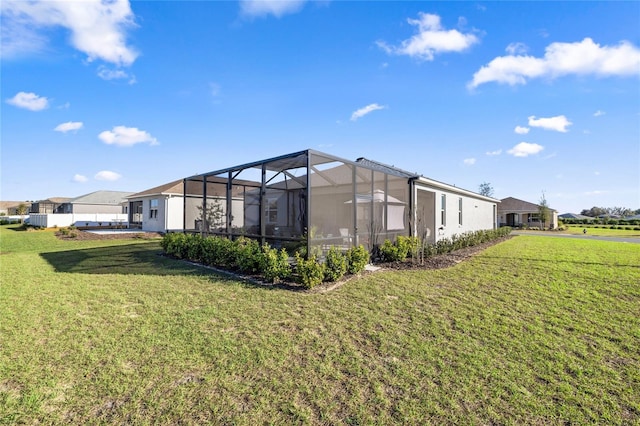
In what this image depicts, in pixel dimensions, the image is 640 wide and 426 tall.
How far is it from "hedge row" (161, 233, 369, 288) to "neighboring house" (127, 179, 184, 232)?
1110 centimetres

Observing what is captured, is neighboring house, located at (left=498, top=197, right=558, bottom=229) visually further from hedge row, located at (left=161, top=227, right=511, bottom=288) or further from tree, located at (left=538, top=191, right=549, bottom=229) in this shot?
hedge row, located at (left=161, top=227, right=511, bottom=288)

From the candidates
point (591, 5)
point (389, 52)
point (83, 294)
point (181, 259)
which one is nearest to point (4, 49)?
point (181, 259)

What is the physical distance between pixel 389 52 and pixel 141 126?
11301 millimetres

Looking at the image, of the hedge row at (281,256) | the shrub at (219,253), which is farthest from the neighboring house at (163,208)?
the shrub at (219,253)

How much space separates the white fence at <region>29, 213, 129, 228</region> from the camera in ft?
82.8

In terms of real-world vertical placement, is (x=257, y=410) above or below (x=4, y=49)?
Result: below

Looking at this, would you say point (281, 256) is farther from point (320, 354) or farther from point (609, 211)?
point (609, 211)

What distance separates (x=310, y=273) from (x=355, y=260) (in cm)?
158

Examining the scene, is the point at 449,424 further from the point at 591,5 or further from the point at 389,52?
the point at 591,5

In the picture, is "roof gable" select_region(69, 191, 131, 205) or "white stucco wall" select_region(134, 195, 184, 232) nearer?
"white stucco wall" select_region(134, 195, 184, 232)

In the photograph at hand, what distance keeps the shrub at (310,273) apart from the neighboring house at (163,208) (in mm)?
15909

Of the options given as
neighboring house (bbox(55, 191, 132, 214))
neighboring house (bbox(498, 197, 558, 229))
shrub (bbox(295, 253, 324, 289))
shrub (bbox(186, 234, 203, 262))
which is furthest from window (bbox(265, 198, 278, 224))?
neighboring house (bbox(498, 197, 558, 229))

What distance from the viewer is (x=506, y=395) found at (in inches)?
105

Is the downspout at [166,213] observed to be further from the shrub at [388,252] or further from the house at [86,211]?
the shrub at [388,252]
